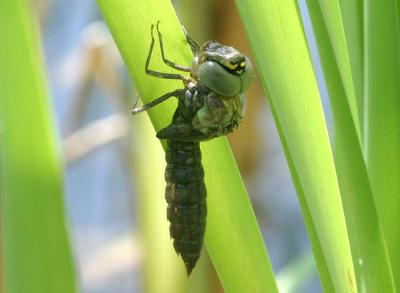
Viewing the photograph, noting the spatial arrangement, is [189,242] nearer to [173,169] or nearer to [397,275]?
[173,169]

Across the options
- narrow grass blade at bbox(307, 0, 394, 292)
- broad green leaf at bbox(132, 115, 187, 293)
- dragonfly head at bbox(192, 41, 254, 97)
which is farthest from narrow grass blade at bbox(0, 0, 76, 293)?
broad green leaf at bbox(132, 115, 187, 293)

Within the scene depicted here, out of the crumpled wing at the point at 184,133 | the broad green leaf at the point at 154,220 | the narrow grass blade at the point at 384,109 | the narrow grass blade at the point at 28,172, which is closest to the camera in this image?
the narrow grass blade at the point at 28,172

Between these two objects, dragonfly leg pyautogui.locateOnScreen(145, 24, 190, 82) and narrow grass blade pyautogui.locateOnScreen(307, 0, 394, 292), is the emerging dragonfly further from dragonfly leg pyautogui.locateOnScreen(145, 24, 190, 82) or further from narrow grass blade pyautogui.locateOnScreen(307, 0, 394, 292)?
narrow grass blade pyautogui.locateOnScreen(307, 0, 394, 292)

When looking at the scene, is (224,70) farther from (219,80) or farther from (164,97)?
(164,97)

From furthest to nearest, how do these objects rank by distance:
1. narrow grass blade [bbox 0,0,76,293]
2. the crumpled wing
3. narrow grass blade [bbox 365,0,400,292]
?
1. the crumpled wing
2. narrow grass blade [bbox 365,0,400,292]
3. narrow grass blade [bbox 0,0,76,293]

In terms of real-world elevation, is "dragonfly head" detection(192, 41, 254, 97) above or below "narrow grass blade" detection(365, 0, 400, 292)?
above

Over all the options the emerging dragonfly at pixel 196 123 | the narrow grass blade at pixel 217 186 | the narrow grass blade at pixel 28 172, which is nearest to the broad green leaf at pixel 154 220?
the emerging dragonfly at pixel 196 123

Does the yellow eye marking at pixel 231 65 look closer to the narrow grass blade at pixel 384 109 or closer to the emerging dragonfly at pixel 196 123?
the emerging dragonfly at pixel 196 123
